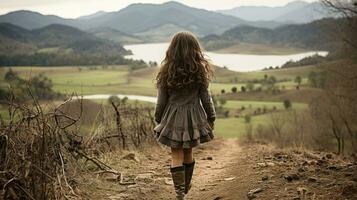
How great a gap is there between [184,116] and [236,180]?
1711mm

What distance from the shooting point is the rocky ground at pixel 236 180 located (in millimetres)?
4629

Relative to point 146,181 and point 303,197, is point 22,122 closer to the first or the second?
point 146,181

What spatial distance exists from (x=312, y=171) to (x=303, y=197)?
99cm

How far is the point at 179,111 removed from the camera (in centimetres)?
477

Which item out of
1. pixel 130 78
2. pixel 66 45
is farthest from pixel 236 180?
pixel 66 45

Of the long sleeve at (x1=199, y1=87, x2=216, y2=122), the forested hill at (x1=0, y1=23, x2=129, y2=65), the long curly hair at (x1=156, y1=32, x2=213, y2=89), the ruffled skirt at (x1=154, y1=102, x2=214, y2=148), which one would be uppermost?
the forested hill at (x1=0, y1=23, x2=129, y2=65)

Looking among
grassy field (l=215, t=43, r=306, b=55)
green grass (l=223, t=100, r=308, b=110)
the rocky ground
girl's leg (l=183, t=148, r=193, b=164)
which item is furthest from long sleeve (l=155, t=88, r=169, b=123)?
grassy field (l=215, t=43, r=306, b=55)

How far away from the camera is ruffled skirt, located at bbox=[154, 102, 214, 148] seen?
4719 millimetres

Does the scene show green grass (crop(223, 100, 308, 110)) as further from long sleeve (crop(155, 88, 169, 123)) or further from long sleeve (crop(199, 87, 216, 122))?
long sleeve (crop(155, 88, 169, 123))

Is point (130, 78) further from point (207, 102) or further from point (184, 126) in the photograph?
point (184, 126)

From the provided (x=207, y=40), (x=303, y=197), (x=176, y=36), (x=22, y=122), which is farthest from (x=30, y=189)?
(x=207, y=40)

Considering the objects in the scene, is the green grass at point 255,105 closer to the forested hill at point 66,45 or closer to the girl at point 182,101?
the girl at point 182,101

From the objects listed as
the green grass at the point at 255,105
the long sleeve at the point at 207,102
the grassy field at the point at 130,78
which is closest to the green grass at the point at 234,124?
the green grass at the point at 255,105

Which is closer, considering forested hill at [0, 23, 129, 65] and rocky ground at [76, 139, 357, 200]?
rocky ground at [76, 139, 357, 200]
